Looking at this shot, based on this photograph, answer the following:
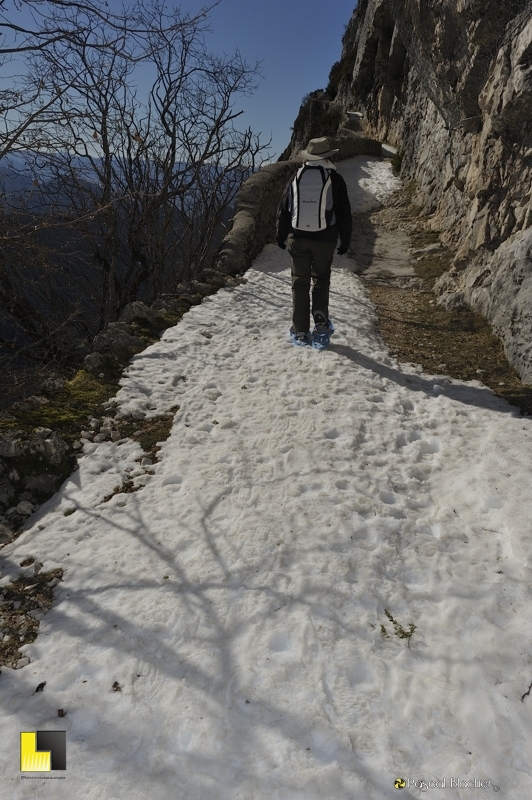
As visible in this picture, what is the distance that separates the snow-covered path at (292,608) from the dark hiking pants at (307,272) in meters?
1.32

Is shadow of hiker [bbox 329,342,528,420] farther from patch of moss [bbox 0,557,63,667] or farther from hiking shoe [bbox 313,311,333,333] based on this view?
patch of moss [bbox 0,557,63,667]

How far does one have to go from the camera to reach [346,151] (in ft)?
63.7

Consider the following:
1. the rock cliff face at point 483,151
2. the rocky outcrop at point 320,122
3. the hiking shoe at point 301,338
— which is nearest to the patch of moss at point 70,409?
the hiking shoe at point 301,338

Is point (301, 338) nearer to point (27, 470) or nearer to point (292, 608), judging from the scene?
point (27, 470)

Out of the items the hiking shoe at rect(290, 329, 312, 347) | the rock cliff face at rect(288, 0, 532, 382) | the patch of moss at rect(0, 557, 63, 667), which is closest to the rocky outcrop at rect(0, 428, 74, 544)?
the patch of moss at rect(0, 557, 63, 667)

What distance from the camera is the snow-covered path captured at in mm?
1843

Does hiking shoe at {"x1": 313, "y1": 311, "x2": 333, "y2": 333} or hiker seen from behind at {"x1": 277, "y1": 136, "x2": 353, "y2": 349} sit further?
hiking shoe at {"x1": 313, "y1": 311, "x2": 333, "y2": 333}

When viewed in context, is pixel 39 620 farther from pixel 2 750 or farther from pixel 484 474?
pixel 484 474

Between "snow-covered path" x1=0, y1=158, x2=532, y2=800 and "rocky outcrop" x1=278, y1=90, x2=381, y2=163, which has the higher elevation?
"rocky outcrop" x1=278, y1=90, x2=381, y2=163

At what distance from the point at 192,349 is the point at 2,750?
4286mm

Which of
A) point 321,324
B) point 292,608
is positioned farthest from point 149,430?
point 321,324

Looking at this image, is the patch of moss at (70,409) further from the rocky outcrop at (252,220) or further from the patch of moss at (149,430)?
the rocky outcrop at (252,220)

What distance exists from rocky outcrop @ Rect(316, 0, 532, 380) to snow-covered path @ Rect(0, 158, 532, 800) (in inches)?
84.4

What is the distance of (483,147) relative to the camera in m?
6.80
